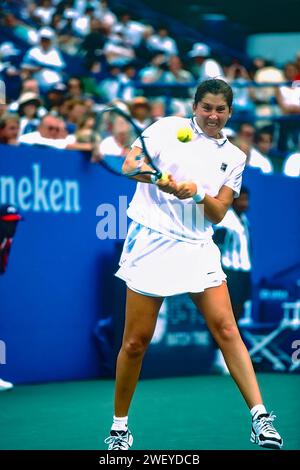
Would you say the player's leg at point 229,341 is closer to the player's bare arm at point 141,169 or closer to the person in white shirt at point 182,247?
the person in white shirt at point 182,247

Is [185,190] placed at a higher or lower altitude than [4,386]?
higher

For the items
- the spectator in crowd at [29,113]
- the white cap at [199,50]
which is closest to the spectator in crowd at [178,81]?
the white cap at [199,50]

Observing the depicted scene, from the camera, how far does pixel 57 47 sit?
18.3 metres

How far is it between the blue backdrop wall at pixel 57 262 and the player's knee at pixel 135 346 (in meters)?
3.18

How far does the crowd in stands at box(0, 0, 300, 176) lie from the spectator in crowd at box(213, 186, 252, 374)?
3.57 feet

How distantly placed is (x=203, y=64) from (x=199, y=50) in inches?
85.9

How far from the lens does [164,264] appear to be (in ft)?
21.0

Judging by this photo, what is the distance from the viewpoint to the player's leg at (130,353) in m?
6.29

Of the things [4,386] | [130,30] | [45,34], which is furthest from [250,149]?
[130,30]

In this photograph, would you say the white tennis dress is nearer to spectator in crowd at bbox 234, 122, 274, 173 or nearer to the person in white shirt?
the person in white shirt

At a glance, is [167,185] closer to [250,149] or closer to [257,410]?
[257,410]

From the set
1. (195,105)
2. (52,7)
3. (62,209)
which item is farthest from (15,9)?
(195,105)

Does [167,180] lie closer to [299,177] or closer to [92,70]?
[299,177]

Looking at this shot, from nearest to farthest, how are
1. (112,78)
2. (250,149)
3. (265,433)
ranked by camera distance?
1. (265,433)
2. (250,149)
3. (112,78)
